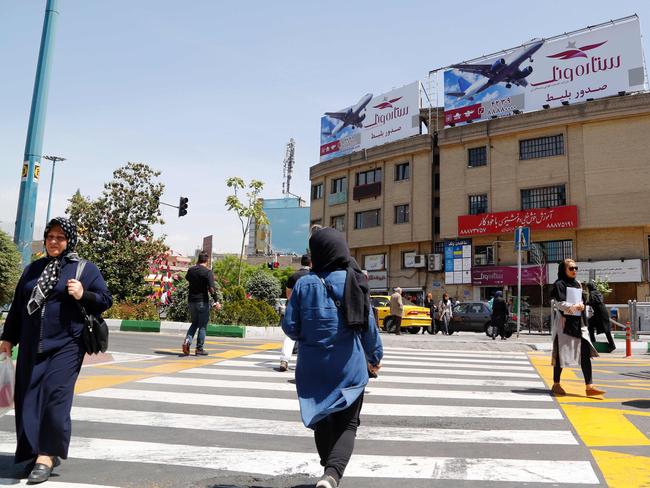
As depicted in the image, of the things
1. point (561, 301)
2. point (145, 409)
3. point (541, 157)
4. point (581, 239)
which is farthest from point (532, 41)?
point (145, 409)


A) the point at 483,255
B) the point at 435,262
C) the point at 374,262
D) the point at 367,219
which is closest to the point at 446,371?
the point at 483,255

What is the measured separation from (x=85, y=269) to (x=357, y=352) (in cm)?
207

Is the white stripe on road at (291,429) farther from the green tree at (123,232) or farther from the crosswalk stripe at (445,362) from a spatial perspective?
the green tree at (123,232)

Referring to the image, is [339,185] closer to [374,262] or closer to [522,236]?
[374,262]

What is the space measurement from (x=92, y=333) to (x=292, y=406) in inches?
111

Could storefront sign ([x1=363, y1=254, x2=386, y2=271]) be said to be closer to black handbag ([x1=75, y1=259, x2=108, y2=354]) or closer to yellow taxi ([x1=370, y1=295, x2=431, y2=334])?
yellow taxi ([x1=370, y1=295, x2=431, y2=334])

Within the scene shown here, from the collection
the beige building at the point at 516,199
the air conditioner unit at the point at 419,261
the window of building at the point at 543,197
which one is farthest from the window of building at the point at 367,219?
the window of building at the point at 543,197

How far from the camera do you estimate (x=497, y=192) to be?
128ft

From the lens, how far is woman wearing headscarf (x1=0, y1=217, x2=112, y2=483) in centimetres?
356

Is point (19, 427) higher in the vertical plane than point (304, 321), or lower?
lower

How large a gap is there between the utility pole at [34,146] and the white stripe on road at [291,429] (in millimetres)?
4434

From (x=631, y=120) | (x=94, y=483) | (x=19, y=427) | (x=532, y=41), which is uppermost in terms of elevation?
(x=532, y=41)

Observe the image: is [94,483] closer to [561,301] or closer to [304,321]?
[304,321]

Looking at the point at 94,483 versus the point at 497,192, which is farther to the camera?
the point at 497,192
